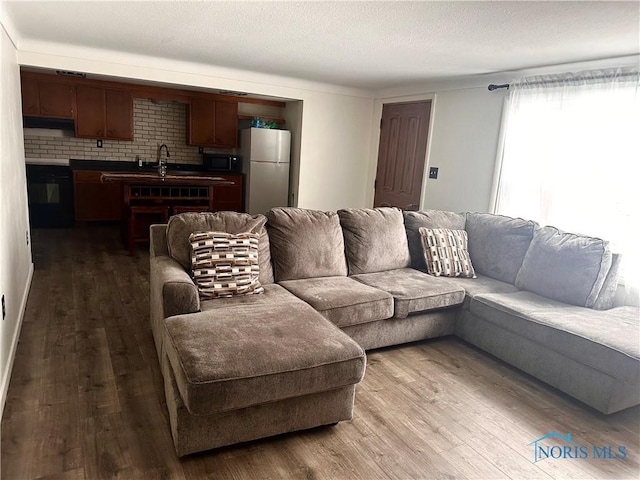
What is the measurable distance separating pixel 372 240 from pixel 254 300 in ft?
3.99

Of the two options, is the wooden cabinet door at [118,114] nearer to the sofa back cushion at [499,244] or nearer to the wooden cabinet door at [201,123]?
the wooden cabinet door at [201,123]

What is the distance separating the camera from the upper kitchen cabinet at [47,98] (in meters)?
5.56

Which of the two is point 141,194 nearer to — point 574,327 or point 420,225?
point 420,225

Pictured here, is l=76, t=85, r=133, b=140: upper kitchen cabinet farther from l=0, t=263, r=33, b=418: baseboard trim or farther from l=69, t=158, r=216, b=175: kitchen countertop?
l=0, t=263, r=33, b=418: baseboard trim

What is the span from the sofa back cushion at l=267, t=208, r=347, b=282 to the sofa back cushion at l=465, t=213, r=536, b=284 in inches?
49.6

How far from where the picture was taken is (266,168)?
6.25m

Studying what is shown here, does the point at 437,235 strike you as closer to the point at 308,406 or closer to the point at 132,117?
the point at 308,406

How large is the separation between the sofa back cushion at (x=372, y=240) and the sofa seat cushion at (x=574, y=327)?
0.74 metres

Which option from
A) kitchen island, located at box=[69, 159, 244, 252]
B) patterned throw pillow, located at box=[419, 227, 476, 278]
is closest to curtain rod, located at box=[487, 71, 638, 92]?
patterned throw pillow, located at box=[419, 227, 476, 278]

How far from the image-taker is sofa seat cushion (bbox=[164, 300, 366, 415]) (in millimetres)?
1739

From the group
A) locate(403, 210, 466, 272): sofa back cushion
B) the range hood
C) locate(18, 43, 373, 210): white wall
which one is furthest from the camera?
the range hood

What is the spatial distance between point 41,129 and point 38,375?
4.74 metres

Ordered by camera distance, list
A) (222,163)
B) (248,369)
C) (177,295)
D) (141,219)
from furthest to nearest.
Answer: (222,163) < (141,219) < (177,295) < (248,369)

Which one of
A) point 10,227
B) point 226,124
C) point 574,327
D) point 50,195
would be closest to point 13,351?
point 10,227
